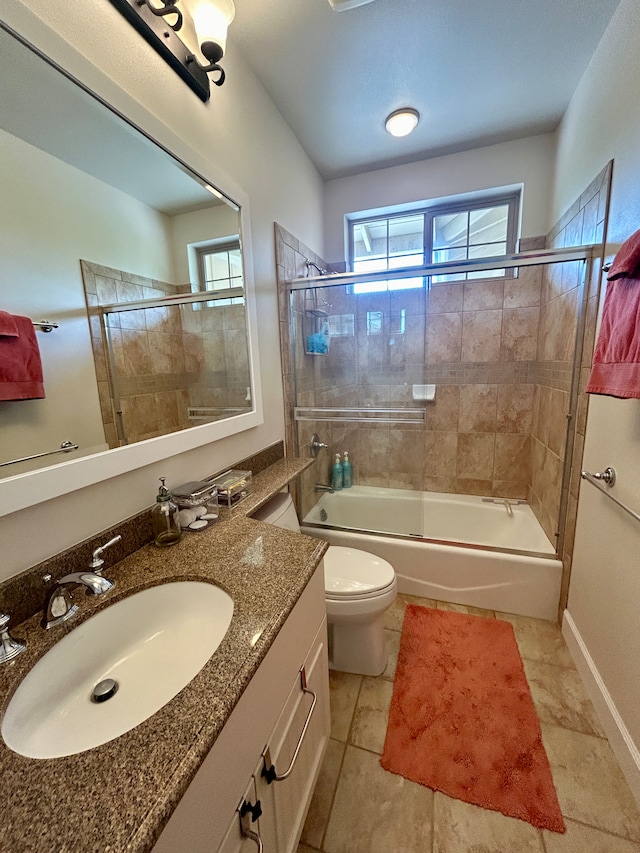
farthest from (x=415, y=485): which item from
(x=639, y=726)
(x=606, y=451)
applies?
(x=639, y=726)

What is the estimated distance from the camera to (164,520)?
1.07 m

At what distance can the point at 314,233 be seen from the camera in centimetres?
242

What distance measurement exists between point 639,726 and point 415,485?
1.50 metres

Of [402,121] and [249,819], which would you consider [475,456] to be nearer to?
[402,121]

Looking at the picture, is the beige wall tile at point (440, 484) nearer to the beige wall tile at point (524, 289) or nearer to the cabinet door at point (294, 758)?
the beige wall tile at point (524, 289)

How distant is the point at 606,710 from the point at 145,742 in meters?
1.67

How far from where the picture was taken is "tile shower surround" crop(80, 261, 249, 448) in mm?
1015

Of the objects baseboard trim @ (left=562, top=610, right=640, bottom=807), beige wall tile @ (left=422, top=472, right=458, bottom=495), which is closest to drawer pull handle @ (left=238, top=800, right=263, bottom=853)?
baseboard trim @ (left=562, top=610, right=640, bottom=807)

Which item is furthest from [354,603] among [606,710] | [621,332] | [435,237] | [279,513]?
[435,237]

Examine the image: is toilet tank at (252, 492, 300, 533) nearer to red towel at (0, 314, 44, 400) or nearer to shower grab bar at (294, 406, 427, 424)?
shower grab bar at (294, 406, 427, 424)

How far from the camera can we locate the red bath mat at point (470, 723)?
1.12 m

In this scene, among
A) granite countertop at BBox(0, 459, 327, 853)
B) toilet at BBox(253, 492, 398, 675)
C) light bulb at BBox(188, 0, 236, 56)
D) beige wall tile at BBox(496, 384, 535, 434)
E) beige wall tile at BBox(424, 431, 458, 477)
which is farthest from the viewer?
beige wall tile at BBox(424, 431, 458, 477)

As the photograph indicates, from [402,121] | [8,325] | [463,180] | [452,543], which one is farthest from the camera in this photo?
[463,180]

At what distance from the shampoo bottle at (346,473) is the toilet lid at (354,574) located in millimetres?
857
